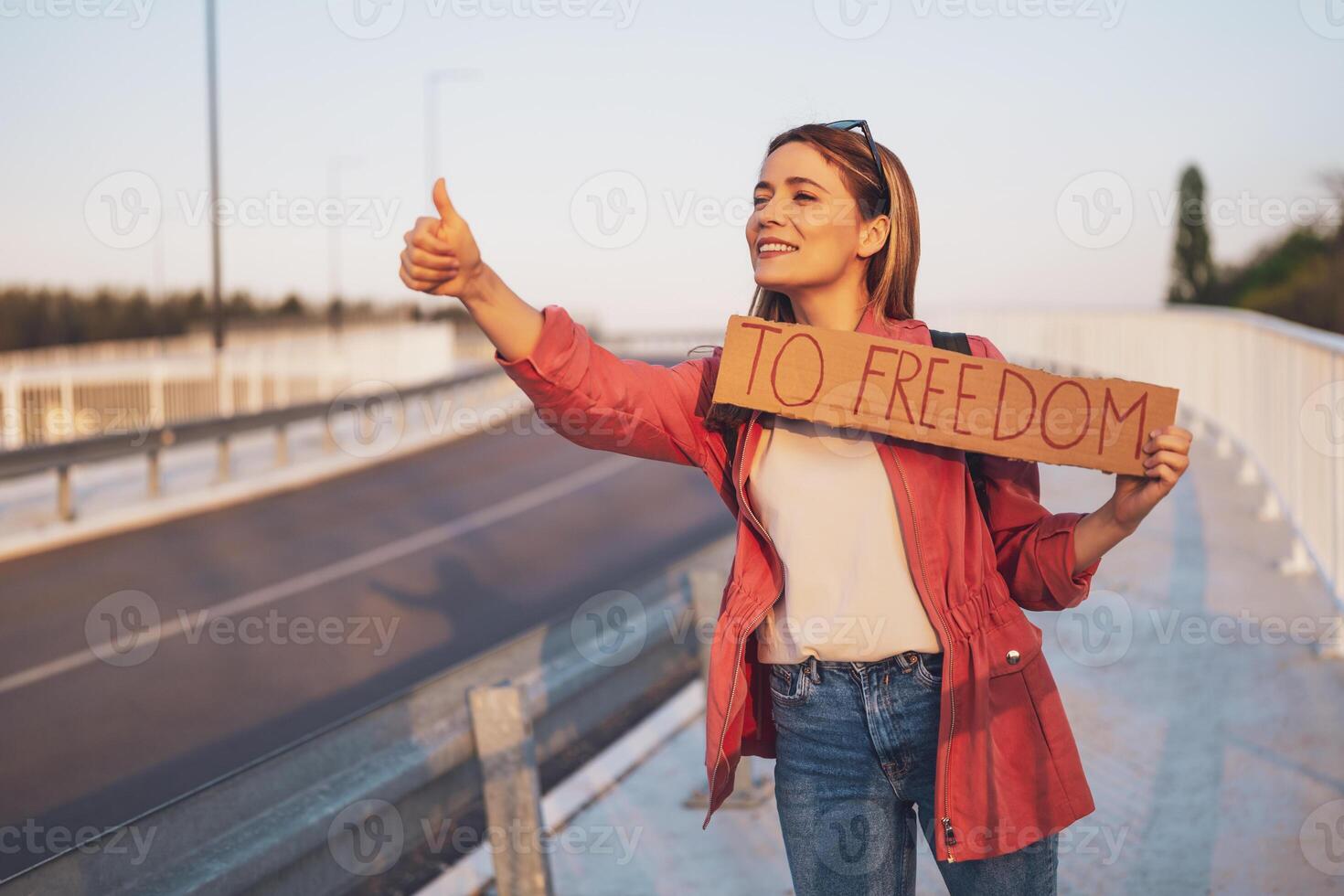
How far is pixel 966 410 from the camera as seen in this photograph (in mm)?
2676

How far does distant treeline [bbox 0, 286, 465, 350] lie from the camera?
5972cm

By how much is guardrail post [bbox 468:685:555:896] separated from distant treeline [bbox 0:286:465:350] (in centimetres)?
5388

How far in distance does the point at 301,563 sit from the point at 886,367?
35.8 feet

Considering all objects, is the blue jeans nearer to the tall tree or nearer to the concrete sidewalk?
the concrete sidewalk

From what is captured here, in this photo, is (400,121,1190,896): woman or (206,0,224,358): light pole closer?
(400,121,1190,896): woman

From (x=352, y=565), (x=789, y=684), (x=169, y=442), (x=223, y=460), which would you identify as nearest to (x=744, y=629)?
(x=789, y=684)

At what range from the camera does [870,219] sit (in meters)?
2.78

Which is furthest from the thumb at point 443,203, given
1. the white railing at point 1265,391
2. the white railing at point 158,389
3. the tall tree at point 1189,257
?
the tall tree at point 1189,257

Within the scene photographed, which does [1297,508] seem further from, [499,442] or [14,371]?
[14,371]

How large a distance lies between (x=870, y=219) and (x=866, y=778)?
113 centimetres

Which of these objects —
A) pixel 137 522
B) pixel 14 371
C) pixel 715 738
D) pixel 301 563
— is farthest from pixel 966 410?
pixel 14 371

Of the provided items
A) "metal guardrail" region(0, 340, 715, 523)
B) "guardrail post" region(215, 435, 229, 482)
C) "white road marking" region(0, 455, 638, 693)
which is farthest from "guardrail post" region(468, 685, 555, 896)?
"guardrail post" region(215, 435, 229, 482)

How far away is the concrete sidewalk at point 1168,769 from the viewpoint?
4.83 metres

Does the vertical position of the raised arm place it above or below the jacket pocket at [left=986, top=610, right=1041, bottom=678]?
above
